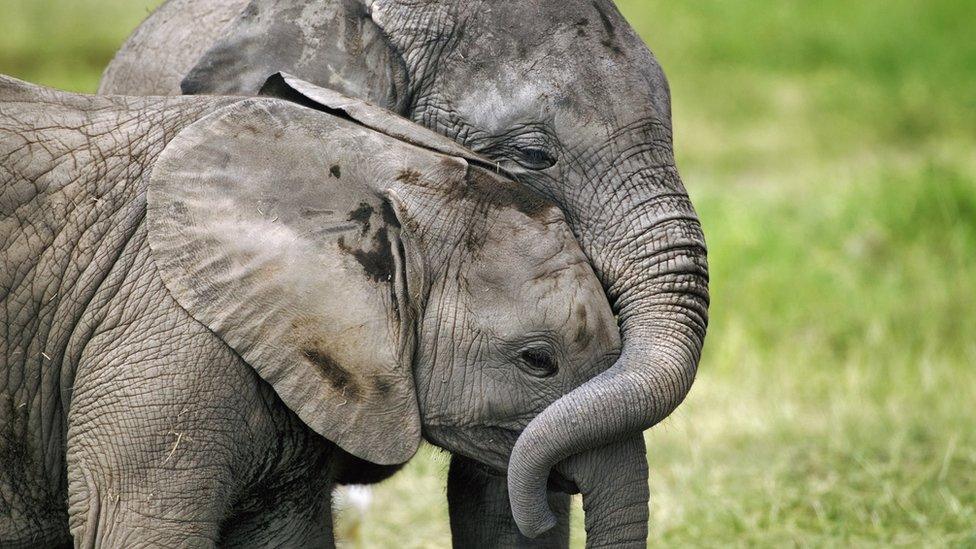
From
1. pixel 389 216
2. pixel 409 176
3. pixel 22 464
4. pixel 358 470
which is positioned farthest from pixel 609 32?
pixel 22 464

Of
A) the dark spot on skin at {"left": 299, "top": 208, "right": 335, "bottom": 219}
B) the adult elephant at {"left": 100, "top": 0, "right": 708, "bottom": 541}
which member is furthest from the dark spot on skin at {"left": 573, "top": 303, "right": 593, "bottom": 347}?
the dark spot on skin at {"left": 299, "top": 208, "right": 335, "bottom": 219}

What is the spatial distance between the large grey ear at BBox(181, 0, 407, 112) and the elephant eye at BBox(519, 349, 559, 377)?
1.04 m

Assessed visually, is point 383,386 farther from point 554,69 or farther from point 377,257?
point 554,69

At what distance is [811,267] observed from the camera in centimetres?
1005

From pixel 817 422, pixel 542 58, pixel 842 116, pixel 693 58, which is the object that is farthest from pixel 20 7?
pixel 542 58

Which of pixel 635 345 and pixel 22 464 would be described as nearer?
pixel 635 345

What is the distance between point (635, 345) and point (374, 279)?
70cm

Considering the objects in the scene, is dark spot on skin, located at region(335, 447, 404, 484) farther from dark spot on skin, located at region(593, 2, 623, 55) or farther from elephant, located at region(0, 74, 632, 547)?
dark spot on skin, located at region(593, 2, 623, 55)

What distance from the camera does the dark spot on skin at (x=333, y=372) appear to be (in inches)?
153

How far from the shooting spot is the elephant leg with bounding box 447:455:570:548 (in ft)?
15.6

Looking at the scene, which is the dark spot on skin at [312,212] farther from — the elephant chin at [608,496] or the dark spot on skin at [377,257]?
the elephant chin at [608,496]

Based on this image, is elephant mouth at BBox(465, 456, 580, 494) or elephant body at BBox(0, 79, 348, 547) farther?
elephant mouth at BBox(465, 456, 580, 494)

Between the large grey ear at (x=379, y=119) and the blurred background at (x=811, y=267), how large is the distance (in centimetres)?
137

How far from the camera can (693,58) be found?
57.0 feet
